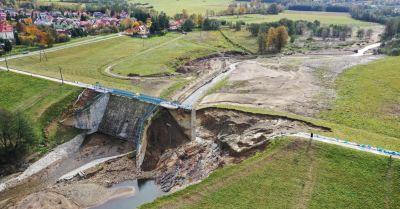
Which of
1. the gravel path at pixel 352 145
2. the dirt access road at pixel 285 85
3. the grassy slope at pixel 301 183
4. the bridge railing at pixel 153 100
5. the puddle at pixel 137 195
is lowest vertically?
the puddle at pixel 137 195

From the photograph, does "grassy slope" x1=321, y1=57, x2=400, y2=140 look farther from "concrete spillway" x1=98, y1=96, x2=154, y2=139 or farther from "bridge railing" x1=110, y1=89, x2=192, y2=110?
"concrete spillway" x1=98, y1=96, x2=154, y2=139

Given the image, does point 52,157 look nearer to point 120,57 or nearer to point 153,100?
point 153,100

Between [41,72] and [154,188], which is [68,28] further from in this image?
[154,188]

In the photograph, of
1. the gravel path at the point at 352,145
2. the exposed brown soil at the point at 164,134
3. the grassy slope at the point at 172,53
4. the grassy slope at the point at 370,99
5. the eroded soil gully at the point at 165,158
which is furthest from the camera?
the grassy slope at the point at 172,53

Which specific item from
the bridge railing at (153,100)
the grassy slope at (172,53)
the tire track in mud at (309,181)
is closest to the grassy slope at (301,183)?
the tire track in mud at (309,181)

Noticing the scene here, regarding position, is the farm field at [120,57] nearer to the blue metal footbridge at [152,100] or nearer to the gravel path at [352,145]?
the blue metal footbridge at [152,100]

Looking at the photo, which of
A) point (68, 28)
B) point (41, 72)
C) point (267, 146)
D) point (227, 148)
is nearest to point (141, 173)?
point (227, 148)

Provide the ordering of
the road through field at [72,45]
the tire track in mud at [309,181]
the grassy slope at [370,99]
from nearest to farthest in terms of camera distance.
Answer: the tire track in mud at [309,181], the grassy slope at [370,99], the road through field at [72,45]
